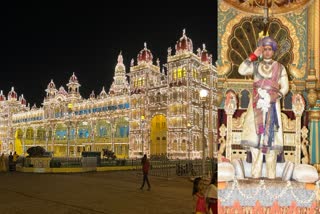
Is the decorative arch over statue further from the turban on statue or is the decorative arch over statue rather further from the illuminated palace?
the illuminated palace

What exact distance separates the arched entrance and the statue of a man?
56174mm

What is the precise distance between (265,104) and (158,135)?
57477mm

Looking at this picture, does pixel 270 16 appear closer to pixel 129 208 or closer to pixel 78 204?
pixel 129 208

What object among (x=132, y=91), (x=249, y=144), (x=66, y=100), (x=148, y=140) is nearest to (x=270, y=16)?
(x=249, y=144)

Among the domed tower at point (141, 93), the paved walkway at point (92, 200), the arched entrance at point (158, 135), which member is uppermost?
the domed tower at point (141, 93)

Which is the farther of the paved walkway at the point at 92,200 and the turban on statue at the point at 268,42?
the paved walkway at the point at 92,200

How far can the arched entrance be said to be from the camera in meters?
62.3

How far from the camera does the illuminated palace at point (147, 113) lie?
186 ft

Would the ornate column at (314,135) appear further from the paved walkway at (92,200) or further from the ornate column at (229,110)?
the paved walkway at (92,200)

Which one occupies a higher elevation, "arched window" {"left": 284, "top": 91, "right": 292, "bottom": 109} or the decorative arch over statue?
the decorative arch over statue

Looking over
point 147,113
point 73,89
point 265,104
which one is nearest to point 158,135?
point 147,113

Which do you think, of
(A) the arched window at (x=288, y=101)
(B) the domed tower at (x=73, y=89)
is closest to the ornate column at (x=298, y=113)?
(A) the arched window at (x=288, y=101)

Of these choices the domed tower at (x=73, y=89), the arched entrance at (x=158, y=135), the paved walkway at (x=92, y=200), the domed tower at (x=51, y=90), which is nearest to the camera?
the paved walkway at (x=92, y=200)

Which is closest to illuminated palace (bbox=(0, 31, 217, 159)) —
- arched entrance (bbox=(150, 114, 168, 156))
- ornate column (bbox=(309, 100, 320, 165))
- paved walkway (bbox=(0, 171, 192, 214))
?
arched entrance (bbox=(150, 114, 168, 156))
